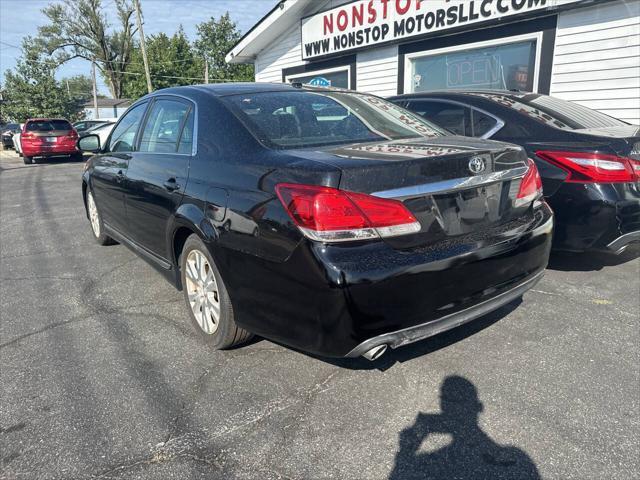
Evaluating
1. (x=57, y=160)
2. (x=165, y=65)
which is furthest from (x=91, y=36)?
(x=57, y=160)

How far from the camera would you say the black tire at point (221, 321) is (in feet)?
8.70

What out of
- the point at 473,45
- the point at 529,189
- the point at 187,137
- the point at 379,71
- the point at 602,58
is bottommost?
the point at 529,189

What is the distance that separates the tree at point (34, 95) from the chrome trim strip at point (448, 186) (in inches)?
1848

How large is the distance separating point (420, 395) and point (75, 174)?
1391cm

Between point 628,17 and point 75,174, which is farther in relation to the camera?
point 75,174

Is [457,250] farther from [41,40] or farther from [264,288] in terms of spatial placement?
[41,40]

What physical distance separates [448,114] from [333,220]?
10.2 feet

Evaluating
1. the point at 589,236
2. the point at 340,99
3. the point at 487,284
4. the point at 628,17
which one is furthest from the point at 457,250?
the point at 628,17

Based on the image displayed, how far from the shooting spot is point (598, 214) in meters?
3.52

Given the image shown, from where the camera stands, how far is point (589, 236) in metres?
3.59

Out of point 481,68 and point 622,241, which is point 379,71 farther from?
point 622,241

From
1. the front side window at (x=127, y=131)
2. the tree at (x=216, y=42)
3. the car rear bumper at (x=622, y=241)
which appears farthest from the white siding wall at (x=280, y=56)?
the tree at (x=216, y=42)

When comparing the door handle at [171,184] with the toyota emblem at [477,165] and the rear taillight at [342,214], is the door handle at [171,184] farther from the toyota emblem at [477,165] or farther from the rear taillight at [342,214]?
the toyota emblem at [477,165]

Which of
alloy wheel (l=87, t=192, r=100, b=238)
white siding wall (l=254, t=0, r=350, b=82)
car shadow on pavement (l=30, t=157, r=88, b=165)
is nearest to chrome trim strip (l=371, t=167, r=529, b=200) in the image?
alloy wheel (l=87, t=192, r=100, b=238)
